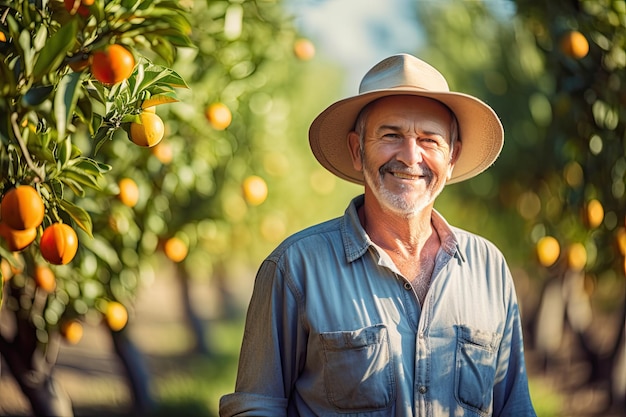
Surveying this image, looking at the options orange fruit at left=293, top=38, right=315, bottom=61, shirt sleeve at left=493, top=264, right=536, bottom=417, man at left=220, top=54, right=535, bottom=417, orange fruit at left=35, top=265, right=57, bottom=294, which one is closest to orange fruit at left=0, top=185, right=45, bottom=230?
man at left=220, top=54, right=535, bottom=417

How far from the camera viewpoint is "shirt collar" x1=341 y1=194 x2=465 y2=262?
168cm

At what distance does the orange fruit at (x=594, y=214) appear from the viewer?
314 centimetres

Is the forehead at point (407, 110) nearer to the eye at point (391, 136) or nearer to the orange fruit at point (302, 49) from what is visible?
the eye at point (391, 136)

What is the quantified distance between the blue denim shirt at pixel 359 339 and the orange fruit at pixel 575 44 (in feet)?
5.03

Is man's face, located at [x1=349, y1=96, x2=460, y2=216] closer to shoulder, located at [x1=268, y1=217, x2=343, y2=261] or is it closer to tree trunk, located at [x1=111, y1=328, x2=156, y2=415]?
shoulder, located at [x1=268, y1=217, x2=343, y2=261]

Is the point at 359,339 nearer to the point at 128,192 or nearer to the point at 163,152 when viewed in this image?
the point at 128,192

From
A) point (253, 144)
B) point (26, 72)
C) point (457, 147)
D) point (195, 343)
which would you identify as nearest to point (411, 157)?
point (457, 147)

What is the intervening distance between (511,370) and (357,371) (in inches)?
15.1

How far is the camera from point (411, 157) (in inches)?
65.9

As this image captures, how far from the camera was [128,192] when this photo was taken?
2596 mm

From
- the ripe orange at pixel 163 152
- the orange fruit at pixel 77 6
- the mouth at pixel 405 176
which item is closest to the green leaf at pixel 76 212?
the orange fruit at pixel 77 6

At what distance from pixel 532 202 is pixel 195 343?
1.58m

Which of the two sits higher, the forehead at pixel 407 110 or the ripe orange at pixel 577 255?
the forehead at pixel 407 110

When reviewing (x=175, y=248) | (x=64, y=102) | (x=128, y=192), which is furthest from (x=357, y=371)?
(x=175, y=248)
